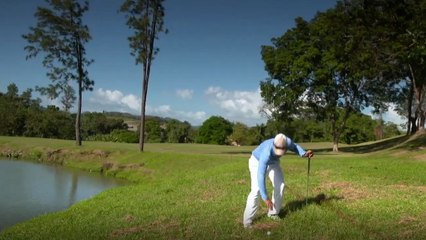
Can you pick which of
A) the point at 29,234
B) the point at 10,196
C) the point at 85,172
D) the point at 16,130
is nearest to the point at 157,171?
the point at 85,172

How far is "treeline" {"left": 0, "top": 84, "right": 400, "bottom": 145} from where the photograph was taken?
97.3m

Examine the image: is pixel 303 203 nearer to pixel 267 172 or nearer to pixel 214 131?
pixel 267 172

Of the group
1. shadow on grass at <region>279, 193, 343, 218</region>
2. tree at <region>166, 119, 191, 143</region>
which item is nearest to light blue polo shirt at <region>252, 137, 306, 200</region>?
shadow on grass at <region>279, 193, 343, 218</region>

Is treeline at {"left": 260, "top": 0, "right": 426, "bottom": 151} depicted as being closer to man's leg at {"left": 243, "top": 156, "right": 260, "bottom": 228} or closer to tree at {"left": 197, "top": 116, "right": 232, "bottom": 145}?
man's leg at {"left": 243, "top": 156, "right": 260, "bottom": 228}

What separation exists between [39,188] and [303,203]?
17.0m

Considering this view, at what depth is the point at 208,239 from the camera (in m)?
10.5

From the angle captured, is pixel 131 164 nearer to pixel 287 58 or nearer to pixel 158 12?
pixel 158 12

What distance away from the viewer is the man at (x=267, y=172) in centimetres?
1072

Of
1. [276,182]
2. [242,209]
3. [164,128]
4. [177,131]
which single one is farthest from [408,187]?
[164,128]

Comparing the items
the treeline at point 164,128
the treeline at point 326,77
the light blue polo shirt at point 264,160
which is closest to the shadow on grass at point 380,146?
the treeline at point 326,77

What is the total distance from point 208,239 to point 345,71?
124ft

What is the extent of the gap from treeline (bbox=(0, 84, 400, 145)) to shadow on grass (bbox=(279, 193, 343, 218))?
67111 mm

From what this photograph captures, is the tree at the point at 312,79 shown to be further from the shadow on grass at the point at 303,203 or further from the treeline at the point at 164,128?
the treeline at the point at 164,128

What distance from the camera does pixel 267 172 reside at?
1154 cm
